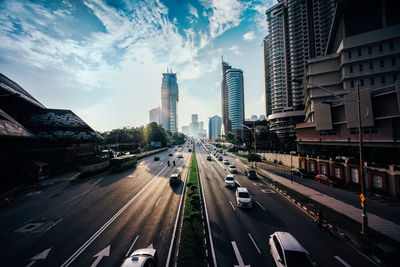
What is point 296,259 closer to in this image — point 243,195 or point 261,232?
point 261,232

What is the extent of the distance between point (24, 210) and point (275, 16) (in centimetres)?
14297

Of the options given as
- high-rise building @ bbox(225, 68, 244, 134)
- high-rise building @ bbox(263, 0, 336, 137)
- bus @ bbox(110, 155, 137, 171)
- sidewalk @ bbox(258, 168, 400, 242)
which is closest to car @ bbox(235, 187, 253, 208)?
sidewalk @ bbox(258, 168, 400, 242)

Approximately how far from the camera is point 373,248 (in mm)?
9828

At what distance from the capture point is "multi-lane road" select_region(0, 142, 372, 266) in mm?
9742

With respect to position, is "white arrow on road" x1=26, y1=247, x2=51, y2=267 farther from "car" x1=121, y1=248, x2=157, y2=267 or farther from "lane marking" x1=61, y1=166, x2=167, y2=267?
"car" x1=121, y1=248, x2=157, y2=267

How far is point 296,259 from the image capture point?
790 centimetres

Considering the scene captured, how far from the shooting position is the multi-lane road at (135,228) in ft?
32.0

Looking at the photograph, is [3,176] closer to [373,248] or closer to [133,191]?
[133,191]

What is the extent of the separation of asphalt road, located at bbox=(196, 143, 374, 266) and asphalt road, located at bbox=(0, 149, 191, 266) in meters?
4.12

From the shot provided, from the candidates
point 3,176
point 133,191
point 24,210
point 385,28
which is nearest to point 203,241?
point 133,191

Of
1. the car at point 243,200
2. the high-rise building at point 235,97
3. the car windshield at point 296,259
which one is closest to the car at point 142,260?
the car windshield at point 296,259

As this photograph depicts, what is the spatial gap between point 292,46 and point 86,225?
120004mm

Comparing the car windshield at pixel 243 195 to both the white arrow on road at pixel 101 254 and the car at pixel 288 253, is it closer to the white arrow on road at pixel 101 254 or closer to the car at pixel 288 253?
the car at pixel 288 253

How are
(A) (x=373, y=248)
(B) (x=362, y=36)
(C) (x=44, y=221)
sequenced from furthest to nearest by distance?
(B) (x=362, y=36) → (C) (x=44, y=221) → (A) (x=373, y=248)
